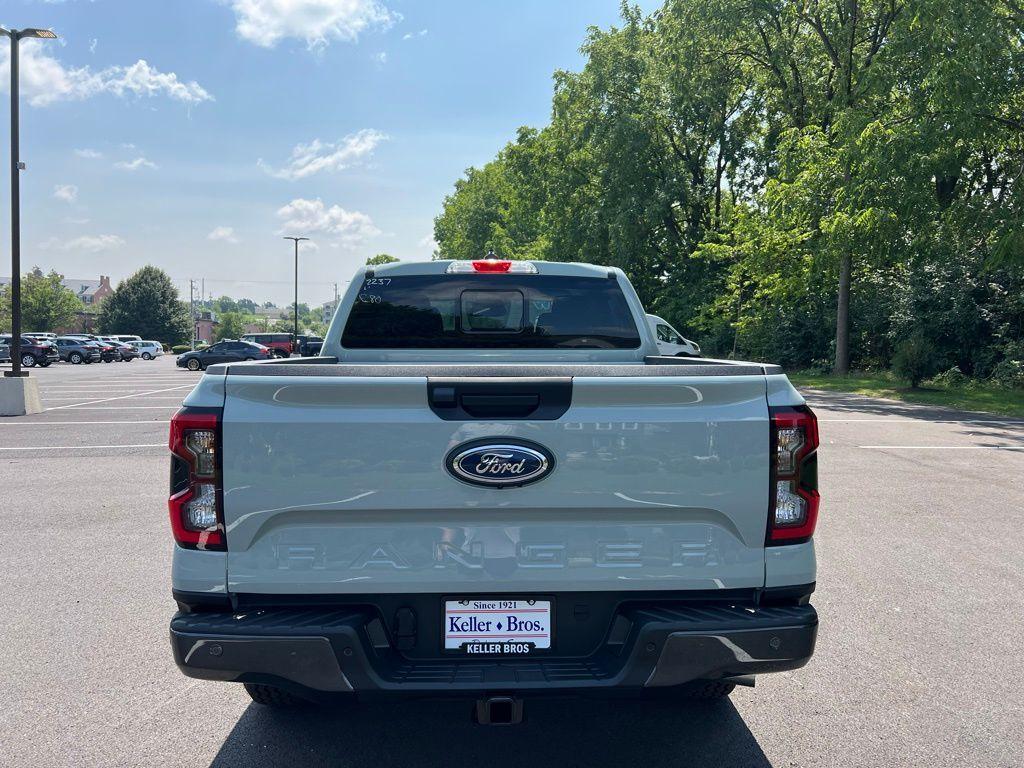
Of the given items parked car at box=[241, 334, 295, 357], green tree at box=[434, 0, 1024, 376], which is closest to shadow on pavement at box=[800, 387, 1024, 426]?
green tree at box=[434, 0, 1024, 376]

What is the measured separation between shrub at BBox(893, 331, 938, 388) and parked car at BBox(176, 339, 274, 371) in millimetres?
27443

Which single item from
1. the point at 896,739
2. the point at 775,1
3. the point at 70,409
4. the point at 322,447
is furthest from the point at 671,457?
the point at 775,1

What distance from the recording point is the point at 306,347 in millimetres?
6168

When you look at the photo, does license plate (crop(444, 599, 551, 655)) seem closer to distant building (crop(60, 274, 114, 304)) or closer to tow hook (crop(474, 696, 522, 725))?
tow hook (crop(474, 696, 522, 725))

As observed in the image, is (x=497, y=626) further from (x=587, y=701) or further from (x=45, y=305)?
(x=45, y=305)

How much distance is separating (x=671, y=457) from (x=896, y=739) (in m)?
1.83

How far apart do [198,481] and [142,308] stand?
93.8 m

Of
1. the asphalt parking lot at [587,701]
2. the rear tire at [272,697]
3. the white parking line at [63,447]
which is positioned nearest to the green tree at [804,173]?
the asphalt parking lot at [587,701]

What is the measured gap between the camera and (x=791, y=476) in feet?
9.06

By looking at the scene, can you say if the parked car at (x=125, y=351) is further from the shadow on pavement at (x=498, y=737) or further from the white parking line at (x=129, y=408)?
the shadow on pavement at (x=498, y=737)

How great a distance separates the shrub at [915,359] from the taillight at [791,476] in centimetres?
2159

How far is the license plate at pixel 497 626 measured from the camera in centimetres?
270

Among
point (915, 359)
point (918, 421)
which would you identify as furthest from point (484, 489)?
point (915, 359)

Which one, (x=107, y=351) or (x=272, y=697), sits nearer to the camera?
(x=272, y=697)
